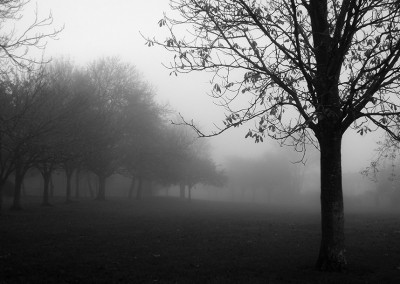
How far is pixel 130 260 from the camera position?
10984 millimetres

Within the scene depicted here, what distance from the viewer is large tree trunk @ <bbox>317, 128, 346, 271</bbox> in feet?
31.6

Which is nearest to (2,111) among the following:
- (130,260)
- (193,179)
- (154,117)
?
(130,260)

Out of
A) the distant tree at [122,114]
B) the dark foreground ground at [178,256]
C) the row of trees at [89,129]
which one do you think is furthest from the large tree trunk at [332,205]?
the distant tree at [122,114]

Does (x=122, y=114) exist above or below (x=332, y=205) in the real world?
above

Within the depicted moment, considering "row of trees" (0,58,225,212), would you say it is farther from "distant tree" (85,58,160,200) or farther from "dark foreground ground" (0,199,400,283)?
"dark foreground ground" (0,199,400,283)

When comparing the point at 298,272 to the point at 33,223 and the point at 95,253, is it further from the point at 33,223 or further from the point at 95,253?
the point at 33,223

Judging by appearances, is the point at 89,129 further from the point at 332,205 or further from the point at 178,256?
the point at 332,205

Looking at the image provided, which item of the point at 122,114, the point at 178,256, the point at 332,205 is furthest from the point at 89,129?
the point at 332,205

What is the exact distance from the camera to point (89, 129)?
3247 centimetres

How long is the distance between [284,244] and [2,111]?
1987 centimetres

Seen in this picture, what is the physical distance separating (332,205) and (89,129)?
2676 cm

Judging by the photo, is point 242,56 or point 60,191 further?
point 60,191

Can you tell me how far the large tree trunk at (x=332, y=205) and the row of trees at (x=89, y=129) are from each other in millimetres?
14615

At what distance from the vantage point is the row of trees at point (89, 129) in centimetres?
2433
